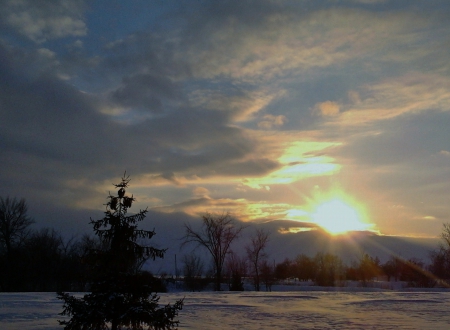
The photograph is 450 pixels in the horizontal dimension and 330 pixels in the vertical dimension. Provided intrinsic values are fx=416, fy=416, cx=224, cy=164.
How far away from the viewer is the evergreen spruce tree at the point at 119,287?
10.1 metres

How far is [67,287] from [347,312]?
4657 cm

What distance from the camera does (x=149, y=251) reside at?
411 inches

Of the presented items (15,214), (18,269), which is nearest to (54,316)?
(18,269)

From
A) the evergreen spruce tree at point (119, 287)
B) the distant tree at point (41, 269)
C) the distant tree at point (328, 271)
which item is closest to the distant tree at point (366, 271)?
the distant tree at point (328, 271)

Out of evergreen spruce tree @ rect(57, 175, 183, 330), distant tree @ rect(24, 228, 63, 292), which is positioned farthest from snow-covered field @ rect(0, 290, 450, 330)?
distant tree @ rect(24, 228, 63, 292)

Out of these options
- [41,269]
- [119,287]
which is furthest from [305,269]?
[119,287]

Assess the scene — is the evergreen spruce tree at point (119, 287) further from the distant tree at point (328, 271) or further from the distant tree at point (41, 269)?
the distant tree at point (328, 271)

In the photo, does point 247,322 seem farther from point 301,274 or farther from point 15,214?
point 301,274

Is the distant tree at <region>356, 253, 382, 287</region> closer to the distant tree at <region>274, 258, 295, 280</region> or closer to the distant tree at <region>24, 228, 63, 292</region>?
the distant tree at <region>274, 258, 295, 280</region>

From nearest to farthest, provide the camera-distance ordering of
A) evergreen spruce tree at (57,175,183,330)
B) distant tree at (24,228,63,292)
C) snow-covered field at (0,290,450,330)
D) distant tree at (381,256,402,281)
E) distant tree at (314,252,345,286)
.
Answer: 1. evergreen spruce tree at (57,175,183,330)
2. snow-covered field at (0,290,450,330)
3. distant tree at (24,228,63,292)
4. distant tree at (314,252,345,286)
5. distant tree at (381,256,402,281)

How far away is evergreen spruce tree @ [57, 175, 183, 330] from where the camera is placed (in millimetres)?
10062

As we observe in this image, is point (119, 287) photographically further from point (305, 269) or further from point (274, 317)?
point (305, 269)

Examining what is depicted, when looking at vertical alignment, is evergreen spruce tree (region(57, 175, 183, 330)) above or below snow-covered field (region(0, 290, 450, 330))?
above

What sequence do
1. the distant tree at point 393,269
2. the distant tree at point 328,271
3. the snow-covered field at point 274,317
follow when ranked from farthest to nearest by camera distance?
the distant tree at point 393,269 < the distant tree at point 328,271 < the snow-covered field at point 274,317
